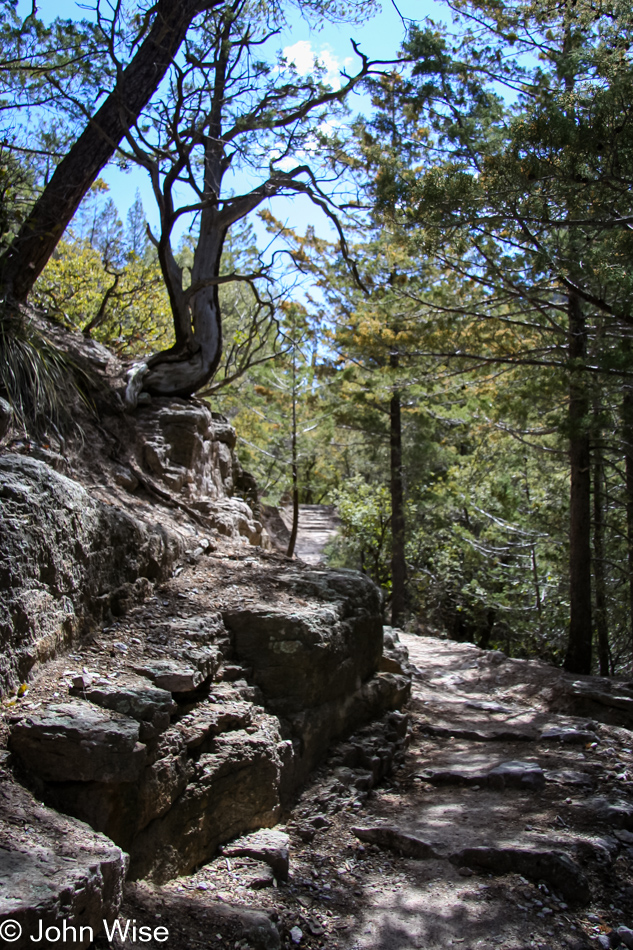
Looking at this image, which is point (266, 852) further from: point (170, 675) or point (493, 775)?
point (493, 775)

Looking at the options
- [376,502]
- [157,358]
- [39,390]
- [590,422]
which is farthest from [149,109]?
[376,502]

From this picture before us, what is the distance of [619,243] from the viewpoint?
188 inches

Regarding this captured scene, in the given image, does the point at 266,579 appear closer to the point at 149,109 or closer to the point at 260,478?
the point at 149,109

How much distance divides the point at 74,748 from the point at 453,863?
82.7 inches


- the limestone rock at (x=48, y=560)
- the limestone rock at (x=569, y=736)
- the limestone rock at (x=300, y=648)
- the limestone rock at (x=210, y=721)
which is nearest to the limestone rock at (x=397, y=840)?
the limestone rock at (x=300, y=648)

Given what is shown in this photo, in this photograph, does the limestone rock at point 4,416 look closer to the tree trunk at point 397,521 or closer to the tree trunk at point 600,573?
the tree trunk at point 600,573

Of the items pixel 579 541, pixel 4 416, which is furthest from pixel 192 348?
pixel 579 541

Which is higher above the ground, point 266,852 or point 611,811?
point 611,811

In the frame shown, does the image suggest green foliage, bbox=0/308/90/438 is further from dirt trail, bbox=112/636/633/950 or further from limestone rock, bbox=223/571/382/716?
dirt trail, bbox=112/636/633/950

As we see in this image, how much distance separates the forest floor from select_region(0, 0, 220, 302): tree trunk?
3.11 metres

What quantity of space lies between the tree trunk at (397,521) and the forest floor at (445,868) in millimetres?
7977

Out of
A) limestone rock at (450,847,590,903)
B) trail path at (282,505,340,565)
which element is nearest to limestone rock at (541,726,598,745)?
limestone rock at (450,847,590,903)

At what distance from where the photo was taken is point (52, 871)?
1914 millimetres

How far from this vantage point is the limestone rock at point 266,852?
10.1ft
